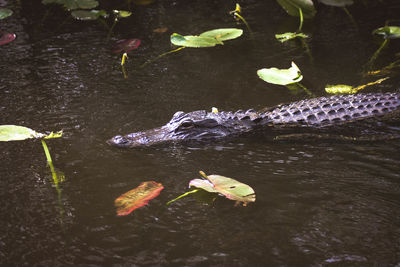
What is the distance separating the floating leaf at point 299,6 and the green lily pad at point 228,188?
12.6 ft

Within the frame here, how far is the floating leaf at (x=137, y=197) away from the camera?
2.84 meters

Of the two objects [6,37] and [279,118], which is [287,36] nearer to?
[279,118]

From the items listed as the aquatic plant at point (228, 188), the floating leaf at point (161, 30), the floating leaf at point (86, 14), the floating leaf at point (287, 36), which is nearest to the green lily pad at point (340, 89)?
the floating leaf at point (287, 36)

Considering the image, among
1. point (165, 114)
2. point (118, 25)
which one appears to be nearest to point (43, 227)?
point (165, 114)

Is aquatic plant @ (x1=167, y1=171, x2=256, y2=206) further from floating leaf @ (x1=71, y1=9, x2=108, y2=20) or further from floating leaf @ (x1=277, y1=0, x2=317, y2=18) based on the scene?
floating leaf @ (x1=71, y1=9, x2=108, y2=20)

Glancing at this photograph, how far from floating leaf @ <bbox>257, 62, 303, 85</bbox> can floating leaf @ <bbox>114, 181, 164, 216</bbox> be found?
191 cm

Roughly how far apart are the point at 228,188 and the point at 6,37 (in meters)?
4.19

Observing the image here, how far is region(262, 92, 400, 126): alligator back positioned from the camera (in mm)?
3990

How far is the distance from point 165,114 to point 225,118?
596mm

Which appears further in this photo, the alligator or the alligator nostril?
the alligator

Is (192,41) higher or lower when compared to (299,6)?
lower

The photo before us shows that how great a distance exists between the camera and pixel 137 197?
2908mm

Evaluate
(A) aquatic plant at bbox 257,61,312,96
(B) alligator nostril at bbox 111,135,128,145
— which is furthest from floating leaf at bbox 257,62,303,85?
(B) alligator nostril at bbox 111,135,128,145

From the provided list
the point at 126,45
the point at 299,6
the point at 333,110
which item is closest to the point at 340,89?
the point at 333,110
